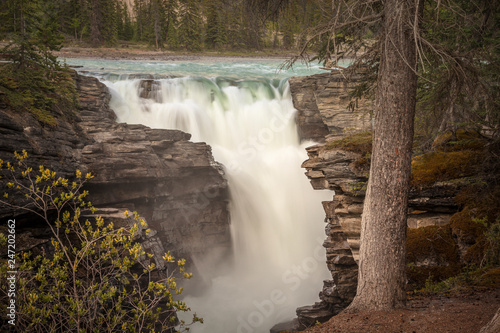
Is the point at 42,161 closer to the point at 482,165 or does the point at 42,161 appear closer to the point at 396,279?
the point at 396,279

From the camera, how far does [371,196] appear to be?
5.75 m

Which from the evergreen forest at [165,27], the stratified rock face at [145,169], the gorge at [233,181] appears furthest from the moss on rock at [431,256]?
the evergreen forest at [165,27]

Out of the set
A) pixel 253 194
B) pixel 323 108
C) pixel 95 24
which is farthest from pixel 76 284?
pixel 95 24

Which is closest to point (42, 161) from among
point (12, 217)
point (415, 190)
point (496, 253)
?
point (12, 217)

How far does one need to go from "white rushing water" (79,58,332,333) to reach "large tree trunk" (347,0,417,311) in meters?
7.38

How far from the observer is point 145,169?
41.4ft

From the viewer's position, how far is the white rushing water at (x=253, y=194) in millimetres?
13172

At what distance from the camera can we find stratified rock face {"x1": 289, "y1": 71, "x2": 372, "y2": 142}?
1878 centimetres

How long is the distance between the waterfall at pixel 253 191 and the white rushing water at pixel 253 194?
0.05m

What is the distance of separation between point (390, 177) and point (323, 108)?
14303mm

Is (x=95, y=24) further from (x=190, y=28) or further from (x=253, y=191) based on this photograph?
(x=253, y=191)

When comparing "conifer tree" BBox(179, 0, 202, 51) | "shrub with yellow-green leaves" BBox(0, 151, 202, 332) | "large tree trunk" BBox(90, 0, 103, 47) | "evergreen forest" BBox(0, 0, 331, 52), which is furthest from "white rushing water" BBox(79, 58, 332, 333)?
"large tree trunk" BBox(90, 0, 103, 47)

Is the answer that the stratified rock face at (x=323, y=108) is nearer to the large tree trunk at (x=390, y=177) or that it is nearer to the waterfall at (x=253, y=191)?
the waterfall at (x=253, y=191)

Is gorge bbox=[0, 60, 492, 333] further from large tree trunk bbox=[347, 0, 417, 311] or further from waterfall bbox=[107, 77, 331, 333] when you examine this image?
large tree trunk bbox=[347, 0, 417, 311]
